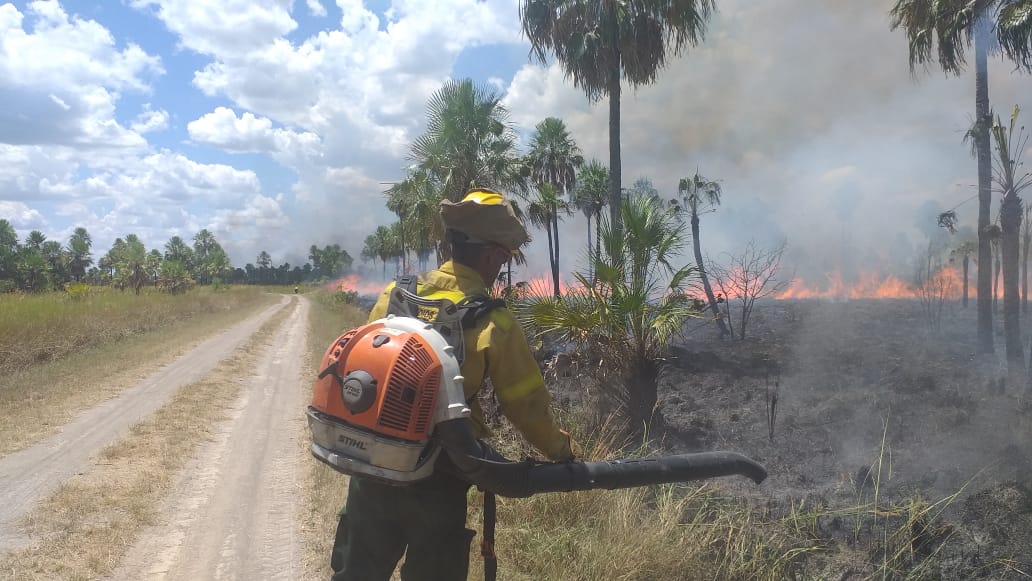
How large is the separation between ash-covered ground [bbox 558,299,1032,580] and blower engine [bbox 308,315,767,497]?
2985mm

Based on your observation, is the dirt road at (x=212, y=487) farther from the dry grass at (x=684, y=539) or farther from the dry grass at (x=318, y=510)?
the dry grass at (x=684, y=539)

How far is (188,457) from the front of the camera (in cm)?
570

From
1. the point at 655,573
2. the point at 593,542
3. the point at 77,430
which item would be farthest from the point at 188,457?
the point at 655,573

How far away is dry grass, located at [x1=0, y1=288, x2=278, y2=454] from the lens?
706 cm

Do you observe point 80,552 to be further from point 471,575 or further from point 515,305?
point 515,305

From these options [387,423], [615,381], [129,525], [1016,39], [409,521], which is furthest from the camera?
[1016,39]

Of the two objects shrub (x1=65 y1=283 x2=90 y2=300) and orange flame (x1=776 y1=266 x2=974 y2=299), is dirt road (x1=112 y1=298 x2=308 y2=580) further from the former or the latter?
orange flame (x1=776 y1=266 x2=974 y2=299)

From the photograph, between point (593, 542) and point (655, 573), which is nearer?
point (655, 573)

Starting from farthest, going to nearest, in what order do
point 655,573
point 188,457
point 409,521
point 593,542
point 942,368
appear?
point 942,368
point 188,457
point 593,542
point 655,573
point 409,521

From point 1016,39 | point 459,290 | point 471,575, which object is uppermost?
point 1016,39

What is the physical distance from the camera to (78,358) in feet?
40.5

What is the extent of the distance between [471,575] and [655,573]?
3.24ft

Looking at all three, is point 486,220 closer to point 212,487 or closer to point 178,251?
point 212,487

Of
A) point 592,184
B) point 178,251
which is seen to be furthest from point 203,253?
point 592,184
